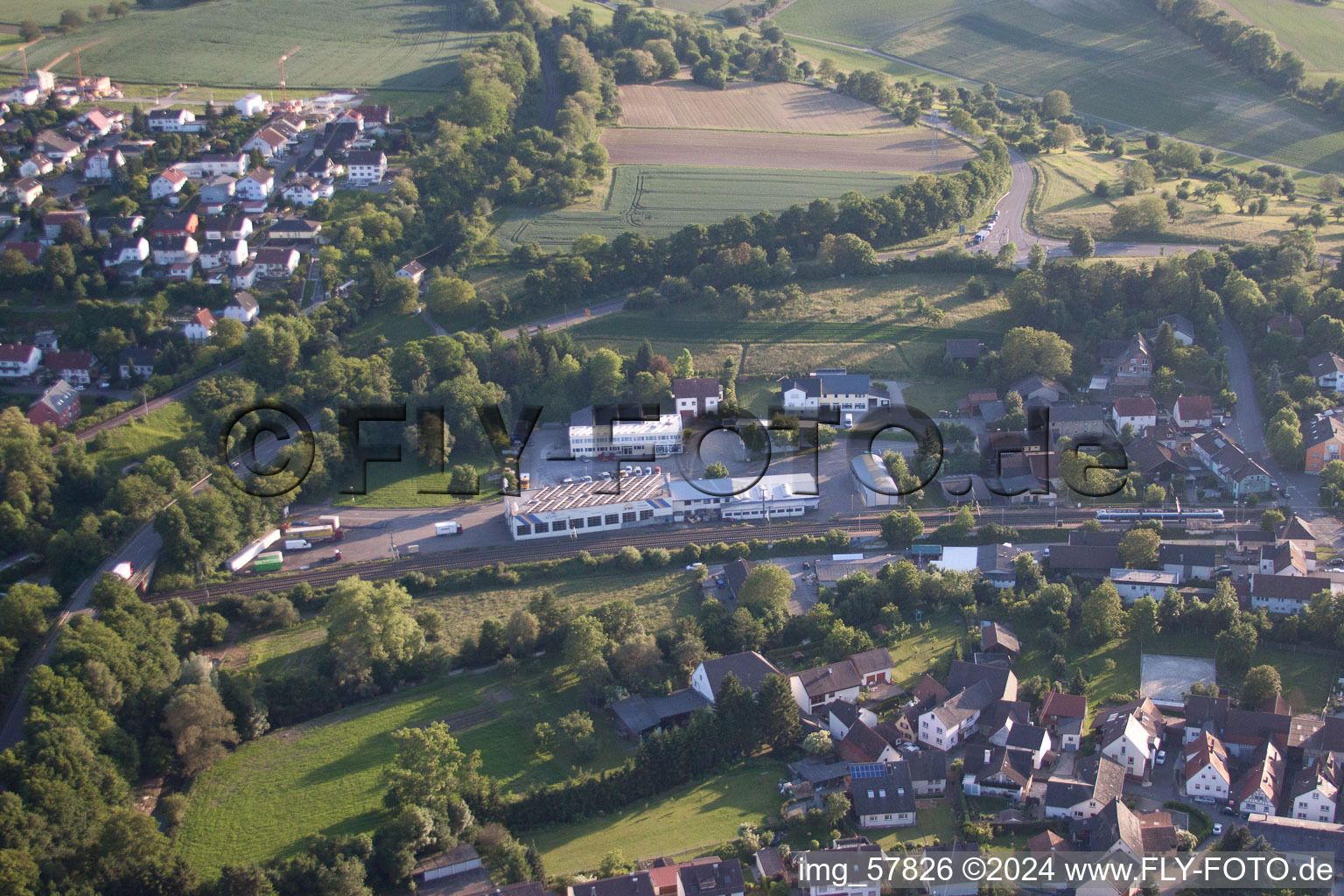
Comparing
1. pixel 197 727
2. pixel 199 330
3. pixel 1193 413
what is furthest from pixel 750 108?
pixel 197 727

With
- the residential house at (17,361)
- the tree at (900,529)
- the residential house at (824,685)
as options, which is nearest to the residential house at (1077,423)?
the tree at (900,529)

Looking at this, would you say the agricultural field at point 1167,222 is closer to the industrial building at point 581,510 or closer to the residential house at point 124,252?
the industrial building at point 581,510

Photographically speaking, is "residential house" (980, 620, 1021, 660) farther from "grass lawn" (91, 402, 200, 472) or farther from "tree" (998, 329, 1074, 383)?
"grass lawn" (91, 402, 200, 472)

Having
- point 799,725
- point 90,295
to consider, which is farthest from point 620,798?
point 90,295

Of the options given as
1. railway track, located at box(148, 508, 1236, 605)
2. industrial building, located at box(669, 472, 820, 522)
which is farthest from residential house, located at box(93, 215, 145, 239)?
industrial building, located at box(669, 472, 820, 522)

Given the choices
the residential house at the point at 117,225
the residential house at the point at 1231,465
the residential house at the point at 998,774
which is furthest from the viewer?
the residential house at the point at 117,225
